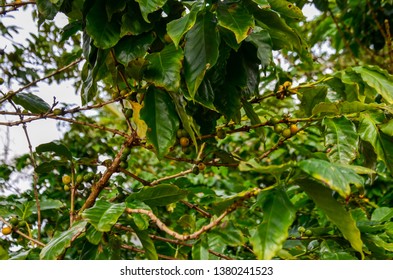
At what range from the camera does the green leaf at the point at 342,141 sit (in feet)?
2.79

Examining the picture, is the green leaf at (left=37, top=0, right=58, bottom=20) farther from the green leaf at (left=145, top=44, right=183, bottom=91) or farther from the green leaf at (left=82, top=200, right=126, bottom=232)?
the green leaf at (left=82, top=200, right=126, bottom=232)

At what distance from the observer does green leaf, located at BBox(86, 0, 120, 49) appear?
2.97 ft

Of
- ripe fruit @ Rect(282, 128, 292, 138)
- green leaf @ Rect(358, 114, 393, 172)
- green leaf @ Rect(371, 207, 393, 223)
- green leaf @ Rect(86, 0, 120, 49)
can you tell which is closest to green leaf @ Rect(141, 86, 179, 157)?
green leaf @ Rect(86, 0, 120, 49)

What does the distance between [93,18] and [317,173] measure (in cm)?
56

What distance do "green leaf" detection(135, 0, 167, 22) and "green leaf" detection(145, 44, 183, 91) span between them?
0.26 ft

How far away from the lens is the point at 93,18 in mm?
927

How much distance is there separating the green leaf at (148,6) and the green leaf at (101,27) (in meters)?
0.11

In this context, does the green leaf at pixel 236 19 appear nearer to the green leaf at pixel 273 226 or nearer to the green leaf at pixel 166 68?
the green leaf at pixel 166 68

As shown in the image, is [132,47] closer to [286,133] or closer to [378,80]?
[286,133]

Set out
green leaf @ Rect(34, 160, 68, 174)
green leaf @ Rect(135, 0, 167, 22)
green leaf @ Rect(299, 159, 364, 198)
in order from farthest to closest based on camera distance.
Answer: green leaf @ Rect(34, 160, 68, 174), green leaf @ Rect(135, 0, 167, 22), green leaf @ Rect(299, 159, 364, 198)

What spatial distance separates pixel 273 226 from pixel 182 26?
0.39 metres

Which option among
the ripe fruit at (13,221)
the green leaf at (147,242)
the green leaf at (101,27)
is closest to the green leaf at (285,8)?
the green leaf at (101,27)

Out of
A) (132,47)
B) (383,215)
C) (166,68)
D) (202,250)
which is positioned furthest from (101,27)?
(383,215)

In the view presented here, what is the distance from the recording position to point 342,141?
A: 2.81 ft
